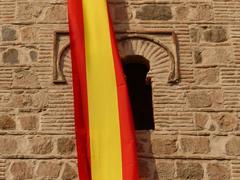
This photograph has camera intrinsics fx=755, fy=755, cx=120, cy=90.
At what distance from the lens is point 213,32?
22.5ft

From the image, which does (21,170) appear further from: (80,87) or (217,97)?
(217,97)

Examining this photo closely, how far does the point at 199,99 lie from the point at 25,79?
151 cm

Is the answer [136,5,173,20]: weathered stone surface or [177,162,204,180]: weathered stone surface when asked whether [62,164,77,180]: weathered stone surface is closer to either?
[177,162,204,180]: weathered stone surface

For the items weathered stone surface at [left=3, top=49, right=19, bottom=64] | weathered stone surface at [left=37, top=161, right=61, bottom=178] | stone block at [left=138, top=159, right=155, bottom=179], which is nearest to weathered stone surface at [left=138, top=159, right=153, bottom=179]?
stone block at [left=138, top=159, right=155, bottom=179]

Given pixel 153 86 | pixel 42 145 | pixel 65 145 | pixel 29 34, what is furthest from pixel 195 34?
pixel 42 145

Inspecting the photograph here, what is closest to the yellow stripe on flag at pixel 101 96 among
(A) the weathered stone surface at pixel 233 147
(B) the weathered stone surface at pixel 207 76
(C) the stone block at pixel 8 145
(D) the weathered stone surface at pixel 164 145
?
(D) the weathered stone surface at pixel 164 145

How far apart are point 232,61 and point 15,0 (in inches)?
82.3

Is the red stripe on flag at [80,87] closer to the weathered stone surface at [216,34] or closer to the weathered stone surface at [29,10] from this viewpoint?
the weathered stone surface at [29,10]

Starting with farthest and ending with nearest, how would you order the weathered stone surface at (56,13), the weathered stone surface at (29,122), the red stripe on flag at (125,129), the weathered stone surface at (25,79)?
1. the weathered stone surface at (56,13)
2. the weathered stone surface at (25,79)
3. the weathered stone surface at (29,122)
4. the red stripe on flag at (125,129)

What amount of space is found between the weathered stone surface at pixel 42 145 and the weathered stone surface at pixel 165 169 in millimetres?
888

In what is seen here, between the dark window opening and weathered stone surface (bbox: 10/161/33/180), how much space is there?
1166mm

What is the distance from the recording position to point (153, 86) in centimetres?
650

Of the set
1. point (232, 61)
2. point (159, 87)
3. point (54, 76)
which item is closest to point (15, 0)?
point (54, 76)

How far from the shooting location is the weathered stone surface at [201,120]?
6.27m
